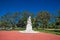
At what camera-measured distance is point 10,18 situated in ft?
94.2

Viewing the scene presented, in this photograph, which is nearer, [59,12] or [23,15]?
[59,12]

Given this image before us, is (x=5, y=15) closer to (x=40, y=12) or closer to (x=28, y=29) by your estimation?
(x=40, y=12)

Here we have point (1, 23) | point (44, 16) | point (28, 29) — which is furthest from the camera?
point (1, 23)

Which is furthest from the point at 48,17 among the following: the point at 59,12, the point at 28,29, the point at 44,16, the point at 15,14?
the point at 28,29

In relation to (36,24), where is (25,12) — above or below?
above

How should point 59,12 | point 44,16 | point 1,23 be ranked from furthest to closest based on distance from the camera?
point 1,23 < point 44,16 < point 59,12

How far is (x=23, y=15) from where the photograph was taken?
2959 cm

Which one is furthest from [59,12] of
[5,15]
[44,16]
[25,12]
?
[5,15]

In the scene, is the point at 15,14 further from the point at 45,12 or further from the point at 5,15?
the point at 45,12

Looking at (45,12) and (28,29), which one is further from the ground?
(45,12)

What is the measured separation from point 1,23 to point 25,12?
214 inches

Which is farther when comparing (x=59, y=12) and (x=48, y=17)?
(x=48, y=17)

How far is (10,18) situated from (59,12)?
37.4ft

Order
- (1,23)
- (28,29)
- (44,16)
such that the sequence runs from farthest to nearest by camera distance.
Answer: (1,23) < (44,16) < (28,29)
